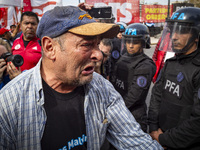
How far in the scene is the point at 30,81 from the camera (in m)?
1.22

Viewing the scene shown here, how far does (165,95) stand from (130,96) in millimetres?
626

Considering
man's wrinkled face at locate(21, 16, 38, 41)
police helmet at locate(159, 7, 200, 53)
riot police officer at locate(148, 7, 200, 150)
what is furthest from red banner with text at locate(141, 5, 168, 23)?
riot police officer at locate(148, 7, 200, 150)

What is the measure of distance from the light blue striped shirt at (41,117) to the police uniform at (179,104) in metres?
0.70

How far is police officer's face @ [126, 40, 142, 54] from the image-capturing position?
321 cm

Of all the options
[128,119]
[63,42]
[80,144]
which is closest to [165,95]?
[128,119]

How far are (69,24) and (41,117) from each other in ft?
2.16

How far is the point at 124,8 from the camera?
13.6 meters

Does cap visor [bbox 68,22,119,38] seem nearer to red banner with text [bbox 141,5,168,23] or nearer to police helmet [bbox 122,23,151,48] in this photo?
police helmet [bbox 122,23,151,48]

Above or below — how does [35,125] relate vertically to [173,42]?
below

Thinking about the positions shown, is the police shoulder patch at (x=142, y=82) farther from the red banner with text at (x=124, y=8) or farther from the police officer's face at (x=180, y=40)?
the red banner with text at (x=124, y=8)

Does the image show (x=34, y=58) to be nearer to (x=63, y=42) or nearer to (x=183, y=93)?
(x=63, y=42)

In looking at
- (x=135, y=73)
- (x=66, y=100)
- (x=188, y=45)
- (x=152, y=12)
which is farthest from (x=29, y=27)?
(x=152, y=12)

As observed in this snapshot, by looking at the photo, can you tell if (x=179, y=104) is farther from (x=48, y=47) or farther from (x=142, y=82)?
(x=48, y=47)

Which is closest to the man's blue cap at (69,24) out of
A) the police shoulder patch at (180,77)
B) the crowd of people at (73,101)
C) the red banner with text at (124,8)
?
the crowd of people at (73,101)
